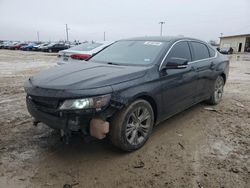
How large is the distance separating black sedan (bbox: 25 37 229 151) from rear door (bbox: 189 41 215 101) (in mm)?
24

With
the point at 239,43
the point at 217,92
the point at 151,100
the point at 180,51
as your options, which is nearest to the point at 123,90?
the point at 151,100

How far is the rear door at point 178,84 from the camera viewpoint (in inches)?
151

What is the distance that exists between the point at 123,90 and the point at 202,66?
233 centimetres

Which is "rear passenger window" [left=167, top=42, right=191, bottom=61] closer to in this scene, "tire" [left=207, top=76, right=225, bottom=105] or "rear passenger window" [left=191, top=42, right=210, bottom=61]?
"rear passenger window" [left=191, top=42, right=210, bottom=61]

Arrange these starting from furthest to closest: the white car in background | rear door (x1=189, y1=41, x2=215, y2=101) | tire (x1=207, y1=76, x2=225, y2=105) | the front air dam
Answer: the white car in background → tire (x1=207, y1=76, x2=225, y2=105) → rear door (x1=189, y1=41, x2=215, y2=101) → the front air dam

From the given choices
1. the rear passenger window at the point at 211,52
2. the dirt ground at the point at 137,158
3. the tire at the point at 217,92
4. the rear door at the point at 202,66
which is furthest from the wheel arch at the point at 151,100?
the rear passenger window at the point at 211,52

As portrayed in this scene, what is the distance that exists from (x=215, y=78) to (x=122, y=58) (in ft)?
7.90

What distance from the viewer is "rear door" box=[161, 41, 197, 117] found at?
12.6 feet

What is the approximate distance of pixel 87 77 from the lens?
3.20 m

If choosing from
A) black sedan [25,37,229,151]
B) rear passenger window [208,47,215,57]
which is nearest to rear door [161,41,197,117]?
black sedan [25,37,229,151]

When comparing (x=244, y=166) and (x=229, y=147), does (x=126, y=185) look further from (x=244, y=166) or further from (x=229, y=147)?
(x=229, y=147)

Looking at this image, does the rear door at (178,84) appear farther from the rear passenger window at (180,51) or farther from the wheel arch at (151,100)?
the wheel arch at (151,100)

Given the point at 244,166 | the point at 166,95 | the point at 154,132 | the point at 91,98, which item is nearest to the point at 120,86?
the point at 91,98

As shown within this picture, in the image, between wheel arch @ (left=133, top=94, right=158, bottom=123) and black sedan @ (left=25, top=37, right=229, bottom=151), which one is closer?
black sedan @ (left=25, top=37, right=229, bottom=151)
